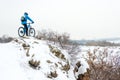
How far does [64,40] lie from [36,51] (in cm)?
2127

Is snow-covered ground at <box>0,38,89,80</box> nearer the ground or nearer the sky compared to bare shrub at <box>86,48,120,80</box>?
nearer the sky

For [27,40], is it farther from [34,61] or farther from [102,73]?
[102,73]

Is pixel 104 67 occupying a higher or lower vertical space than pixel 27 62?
lower

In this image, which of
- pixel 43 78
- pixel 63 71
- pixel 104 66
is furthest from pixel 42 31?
pixel 43 78

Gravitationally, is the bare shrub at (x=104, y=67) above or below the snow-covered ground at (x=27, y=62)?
below

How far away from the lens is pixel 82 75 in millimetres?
17609

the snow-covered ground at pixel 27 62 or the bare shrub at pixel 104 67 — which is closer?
the snow-covered ground at pixel 27 62

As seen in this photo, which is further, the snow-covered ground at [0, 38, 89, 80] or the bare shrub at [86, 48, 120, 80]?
the bare shrub at [86, 48, 120, 80]

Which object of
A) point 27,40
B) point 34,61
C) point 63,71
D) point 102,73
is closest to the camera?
point 34,61

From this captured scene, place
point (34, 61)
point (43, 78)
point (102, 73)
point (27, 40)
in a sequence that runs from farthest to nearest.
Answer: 1. point (102, 73)
2. point (27, 40)
3. point (34, 61)
4. point (43, 78)

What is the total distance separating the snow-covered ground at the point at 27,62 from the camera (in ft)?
41.1

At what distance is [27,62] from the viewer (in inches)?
551

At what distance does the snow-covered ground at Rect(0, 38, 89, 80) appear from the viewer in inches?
493

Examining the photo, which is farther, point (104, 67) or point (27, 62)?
point (104, 67)
